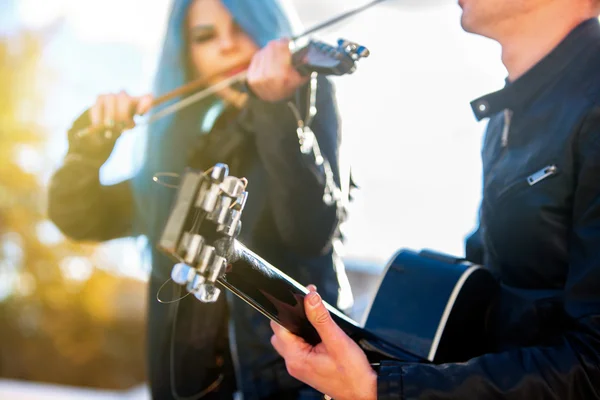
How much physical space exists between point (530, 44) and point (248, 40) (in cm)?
84

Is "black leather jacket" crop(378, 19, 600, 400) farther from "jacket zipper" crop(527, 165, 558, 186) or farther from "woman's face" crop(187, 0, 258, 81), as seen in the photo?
"woman's face" crop(187, 0, 258, 81)

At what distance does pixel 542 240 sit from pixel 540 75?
0.31 m

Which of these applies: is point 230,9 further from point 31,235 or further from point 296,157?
point 31,235

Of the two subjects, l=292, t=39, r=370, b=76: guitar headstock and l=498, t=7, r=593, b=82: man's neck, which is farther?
l=292, t=39, r=370, b=76: guitar headstock

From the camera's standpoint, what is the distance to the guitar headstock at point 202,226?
714mm

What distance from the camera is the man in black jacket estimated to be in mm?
851

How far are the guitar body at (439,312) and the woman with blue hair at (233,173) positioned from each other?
0.23m

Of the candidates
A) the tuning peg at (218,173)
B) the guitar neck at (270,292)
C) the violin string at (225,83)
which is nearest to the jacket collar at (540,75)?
the violin string at (225,83)

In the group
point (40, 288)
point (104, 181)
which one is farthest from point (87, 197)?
point (40, 288)

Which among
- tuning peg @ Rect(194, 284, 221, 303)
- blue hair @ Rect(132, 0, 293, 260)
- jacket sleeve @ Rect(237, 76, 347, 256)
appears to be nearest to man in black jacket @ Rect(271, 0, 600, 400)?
tuning peg @ Rect(194, 284, 221, 303)

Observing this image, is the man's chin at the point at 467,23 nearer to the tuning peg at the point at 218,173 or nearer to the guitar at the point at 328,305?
the guitar at the point at 328,305

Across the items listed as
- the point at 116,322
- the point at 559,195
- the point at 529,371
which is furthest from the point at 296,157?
the point at 116,322

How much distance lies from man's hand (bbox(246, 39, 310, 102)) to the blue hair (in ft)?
1.09

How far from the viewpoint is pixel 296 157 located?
4.50 feet
